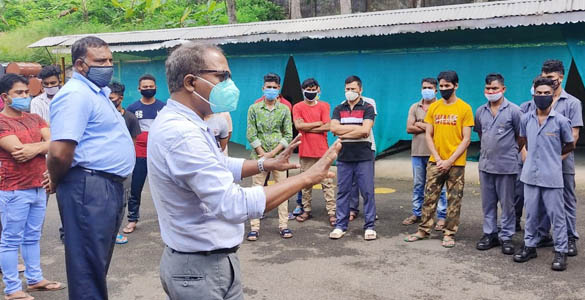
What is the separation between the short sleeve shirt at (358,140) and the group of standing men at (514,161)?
2.28 feet

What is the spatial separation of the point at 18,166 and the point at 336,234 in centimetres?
342

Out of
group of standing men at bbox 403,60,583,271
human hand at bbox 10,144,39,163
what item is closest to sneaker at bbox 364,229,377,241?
group of standing men at bbox 403,60,583,271

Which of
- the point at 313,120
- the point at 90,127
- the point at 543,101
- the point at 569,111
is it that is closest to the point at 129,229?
the point at 313,120

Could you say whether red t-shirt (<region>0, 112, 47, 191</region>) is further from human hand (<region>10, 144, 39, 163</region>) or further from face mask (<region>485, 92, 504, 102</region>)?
face mask (<region>485, 92, 504, 102</region>)

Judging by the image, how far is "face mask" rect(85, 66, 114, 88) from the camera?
3.49 meters

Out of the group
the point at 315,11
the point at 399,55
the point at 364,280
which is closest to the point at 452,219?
the point at 364,280

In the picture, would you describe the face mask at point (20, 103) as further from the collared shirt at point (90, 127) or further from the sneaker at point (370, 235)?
the sneaker at point (370, 235)

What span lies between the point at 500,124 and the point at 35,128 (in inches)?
176


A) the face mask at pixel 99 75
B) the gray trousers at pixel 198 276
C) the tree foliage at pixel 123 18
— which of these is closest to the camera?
the gray trousers at pixel 198 276

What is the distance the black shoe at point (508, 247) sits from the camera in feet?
17.8

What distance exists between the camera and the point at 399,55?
960cm

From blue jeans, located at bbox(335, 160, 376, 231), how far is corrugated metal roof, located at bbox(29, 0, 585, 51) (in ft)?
10.7

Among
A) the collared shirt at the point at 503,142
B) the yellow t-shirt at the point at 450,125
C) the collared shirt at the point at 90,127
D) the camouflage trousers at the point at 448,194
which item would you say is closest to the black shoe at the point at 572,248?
the collared shirt at the point at 503,142

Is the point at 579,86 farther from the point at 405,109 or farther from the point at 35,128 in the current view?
the point at 35,128
